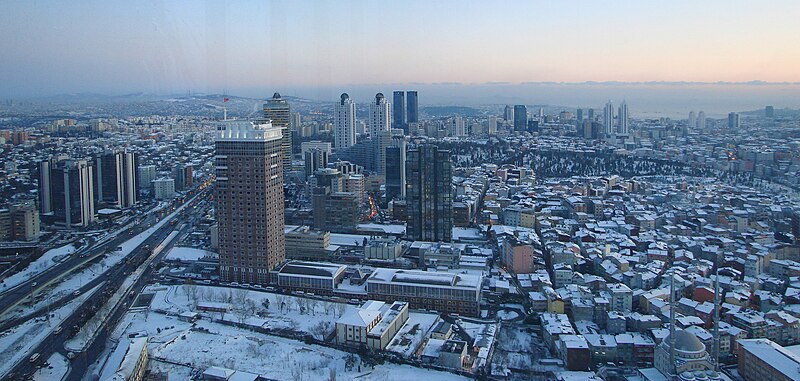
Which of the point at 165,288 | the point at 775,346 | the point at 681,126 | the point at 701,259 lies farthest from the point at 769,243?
the point at 681,126

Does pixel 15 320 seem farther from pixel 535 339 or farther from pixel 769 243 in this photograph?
pixel 769 243

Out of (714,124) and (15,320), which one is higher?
(714,124)

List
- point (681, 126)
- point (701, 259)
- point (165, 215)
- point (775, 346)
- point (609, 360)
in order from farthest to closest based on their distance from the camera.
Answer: point (681, 126) → point (165, 215) → point (701, 259) → point (609, 360) → point (775, 346)

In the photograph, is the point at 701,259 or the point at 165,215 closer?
the point at 701,259

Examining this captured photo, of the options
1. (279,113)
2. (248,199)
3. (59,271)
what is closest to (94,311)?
(59,271)

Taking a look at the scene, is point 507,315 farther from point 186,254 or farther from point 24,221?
point 24,221

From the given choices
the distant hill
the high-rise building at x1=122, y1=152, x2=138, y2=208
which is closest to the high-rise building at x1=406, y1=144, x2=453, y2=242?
the high-rise building at x1=122, y1=152, x2=138, y2=208
